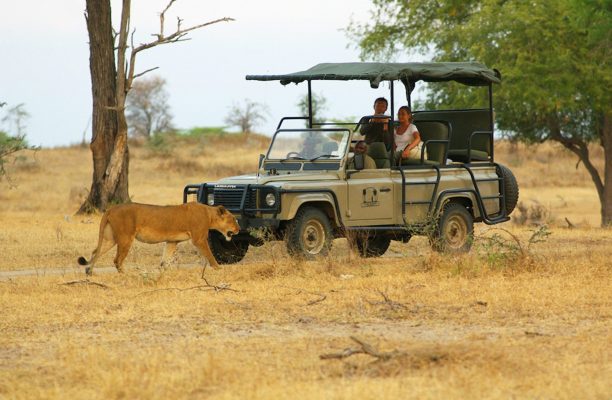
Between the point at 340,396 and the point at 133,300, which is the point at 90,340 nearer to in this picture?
the point at 133,300

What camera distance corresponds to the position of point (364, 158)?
624 inches

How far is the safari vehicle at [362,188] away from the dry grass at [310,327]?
50cm

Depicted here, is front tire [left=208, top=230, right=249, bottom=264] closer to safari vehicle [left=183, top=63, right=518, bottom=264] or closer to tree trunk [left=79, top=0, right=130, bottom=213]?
safari vehicle [left=183, top=63, right=518, bottom=264]

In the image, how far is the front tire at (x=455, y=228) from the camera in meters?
16.6

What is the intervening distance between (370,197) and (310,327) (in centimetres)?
528

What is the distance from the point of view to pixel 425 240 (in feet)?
65.7

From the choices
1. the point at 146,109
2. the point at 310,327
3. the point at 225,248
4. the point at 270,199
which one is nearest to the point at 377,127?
the point at 270,199

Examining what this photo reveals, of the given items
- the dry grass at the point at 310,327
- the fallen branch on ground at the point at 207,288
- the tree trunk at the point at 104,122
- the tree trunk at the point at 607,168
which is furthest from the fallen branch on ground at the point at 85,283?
the tree trunk at the point at 607,168

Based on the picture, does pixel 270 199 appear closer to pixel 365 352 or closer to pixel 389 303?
pixel 389 303

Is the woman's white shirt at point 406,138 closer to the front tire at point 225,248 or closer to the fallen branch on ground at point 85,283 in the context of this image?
the front tire at point 225,248

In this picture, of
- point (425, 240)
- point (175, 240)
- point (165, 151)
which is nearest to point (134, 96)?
point (165, 151)

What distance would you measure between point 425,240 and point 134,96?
1990 inches

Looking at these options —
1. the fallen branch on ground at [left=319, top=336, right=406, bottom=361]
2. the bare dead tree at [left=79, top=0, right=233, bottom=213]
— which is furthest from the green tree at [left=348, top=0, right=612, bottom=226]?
the fallen branch on ground at [left=319, top=336, right=406, bottom=361]

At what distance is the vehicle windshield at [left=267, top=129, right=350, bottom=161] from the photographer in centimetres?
1576
